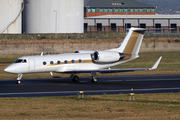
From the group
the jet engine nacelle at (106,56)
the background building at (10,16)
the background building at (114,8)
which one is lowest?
the jet engine nacelle at (106,56)

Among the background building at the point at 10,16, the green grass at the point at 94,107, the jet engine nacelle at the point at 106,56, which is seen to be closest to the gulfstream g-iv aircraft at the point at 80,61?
the jet engine nacelle at the point at 106,56

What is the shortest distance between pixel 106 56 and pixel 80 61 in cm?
262

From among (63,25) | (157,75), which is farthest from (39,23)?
(157,75)

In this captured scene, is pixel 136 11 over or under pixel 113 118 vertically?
over

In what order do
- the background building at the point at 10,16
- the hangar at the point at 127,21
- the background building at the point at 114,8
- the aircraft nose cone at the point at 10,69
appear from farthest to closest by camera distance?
the background building at the point at 114,8 → the hangar at the point at 127,21 → the background building at the point at 10,16 → the aircraft nose cone at the point at 10,69

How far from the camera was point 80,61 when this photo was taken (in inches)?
1313

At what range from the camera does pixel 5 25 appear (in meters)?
77.5

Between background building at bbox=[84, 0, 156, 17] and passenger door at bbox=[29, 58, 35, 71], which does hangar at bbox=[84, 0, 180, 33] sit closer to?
background building at bbox=[84, 0, 156, 17]

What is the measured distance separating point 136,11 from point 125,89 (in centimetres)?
13682

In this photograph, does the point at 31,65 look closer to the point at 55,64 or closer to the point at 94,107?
the point at 55,64

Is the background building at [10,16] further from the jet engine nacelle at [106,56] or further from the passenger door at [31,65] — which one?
the passenger door at [31,65]

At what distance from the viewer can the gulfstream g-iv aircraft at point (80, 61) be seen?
3100 centimetres

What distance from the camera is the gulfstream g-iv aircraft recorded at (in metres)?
31.0

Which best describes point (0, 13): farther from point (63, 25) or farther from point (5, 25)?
point (63, 25)
